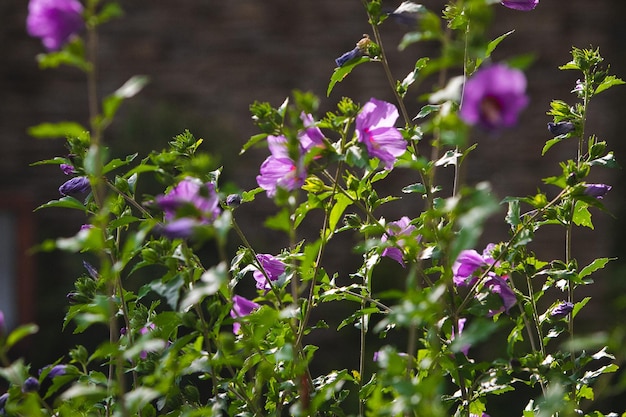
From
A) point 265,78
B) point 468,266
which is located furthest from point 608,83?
point 265,78

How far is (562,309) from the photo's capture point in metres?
1.20

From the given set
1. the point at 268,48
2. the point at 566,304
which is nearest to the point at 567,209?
the point at 566,304

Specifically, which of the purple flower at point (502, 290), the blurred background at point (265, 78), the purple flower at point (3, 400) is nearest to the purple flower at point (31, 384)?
the purple flower at point (3, 400)

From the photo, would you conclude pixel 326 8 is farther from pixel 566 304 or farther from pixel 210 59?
pixel 566 304

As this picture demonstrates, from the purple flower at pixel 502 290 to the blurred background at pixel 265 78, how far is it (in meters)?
3.73

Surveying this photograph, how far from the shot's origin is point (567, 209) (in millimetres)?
1215

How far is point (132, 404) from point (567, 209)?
0.62 m

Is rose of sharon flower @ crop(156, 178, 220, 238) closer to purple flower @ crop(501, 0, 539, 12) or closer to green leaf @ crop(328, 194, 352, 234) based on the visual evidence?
green leaf @ crop(328, 194, 352, 234)

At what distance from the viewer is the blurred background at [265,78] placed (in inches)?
196

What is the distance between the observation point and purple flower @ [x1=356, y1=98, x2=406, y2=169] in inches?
39.0

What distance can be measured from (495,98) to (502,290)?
41 centimetres

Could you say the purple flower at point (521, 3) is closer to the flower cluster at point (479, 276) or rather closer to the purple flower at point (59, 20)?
the flower cluster at point (479, 276)

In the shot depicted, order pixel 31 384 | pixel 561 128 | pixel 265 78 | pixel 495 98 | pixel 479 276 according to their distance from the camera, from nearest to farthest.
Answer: pixel 495 98 → pixel 31 384 → pixel 479 276 → pixel 561 128 → pixel 265 78

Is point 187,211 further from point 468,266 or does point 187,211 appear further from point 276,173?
point 468,266
